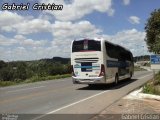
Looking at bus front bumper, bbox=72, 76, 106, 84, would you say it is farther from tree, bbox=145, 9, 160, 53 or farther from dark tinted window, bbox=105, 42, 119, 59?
tree, bbox=145, 9, 160, 53

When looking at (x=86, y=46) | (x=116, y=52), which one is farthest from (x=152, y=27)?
(x=86, y=46)

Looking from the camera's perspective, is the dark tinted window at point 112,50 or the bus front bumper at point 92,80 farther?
the dark tinted window at point 112,50

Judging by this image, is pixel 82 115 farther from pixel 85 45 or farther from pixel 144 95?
pixel 85 45

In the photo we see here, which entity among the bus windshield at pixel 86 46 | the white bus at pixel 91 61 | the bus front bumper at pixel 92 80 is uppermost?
the bus windshield at pixel 86 46

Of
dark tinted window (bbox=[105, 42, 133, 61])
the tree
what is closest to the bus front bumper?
dark tinted window (bbox=[105, 42, 133, 61])

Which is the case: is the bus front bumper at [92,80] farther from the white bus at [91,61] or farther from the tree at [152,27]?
the tree at [152,27]

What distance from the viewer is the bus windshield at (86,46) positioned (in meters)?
23.4

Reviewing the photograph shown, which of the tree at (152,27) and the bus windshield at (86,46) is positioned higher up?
the tree at (152,27)

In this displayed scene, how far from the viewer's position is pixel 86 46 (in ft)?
77.6

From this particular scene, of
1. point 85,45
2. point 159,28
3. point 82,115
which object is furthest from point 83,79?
point 159,28

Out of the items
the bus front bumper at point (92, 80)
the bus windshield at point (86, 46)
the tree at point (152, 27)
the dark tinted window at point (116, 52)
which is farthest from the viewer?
the tree at point (152, 27)

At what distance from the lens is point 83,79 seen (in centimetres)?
2364

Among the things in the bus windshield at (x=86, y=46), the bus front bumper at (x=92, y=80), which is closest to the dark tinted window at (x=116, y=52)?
the bus windshield at (x=86, y=46)

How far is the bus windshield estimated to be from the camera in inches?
920
